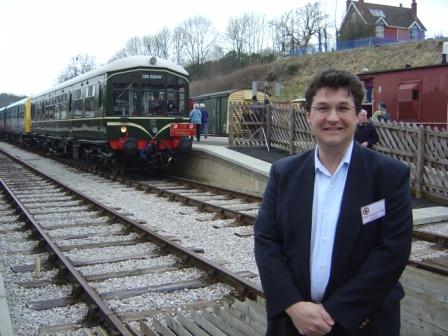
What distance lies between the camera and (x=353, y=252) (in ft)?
6.86

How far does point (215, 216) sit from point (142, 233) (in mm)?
1768

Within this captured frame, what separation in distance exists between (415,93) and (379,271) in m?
14.3

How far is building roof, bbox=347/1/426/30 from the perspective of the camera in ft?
219

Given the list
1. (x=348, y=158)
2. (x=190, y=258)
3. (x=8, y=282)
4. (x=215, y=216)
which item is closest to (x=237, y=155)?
(x=215, y=216)

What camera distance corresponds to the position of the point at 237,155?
13.9m

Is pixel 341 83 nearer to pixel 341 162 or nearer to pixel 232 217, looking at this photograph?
pixel 341 162

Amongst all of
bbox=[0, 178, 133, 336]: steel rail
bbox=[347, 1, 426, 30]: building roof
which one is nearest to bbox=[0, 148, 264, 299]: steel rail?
bbox=[0, 178, 133, 336]: steel rail

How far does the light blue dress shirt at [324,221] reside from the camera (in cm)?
212

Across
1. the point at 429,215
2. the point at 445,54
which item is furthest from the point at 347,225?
the point at 445,54

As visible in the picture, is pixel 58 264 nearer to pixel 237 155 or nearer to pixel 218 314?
pixel 218 314

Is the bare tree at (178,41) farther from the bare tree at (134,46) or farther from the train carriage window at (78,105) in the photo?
the train carriage window at (78,105)

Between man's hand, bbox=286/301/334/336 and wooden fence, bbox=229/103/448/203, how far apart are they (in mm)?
8572

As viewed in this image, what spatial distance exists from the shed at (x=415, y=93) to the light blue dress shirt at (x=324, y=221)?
13.0 meters

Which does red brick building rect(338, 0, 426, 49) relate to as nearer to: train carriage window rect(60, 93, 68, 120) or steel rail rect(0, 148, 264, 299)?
train carriage window rect(60, 93, 68, 120)
